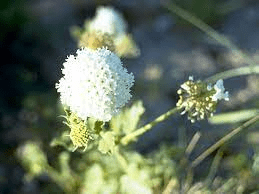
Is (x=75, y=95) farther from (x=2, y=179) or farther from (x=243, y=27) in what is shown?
(x=243, y=27)

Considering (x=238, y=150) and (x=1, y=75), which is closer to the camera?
(x=238, y=150)

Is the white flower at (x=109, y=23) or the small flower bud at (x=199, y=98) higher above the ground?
the white flower at (x=109, y=23)

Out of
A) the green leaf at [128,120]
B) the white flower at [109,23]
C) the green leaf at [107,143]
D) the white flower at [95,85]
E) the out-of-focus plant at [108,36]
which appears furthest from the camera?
the white flower at [109,23]

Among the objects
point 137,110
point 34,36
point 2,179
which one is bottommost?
point 137,110

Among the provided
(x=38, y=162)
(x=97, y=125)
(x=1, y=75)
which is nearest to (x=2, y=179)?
(x=38, y=162)

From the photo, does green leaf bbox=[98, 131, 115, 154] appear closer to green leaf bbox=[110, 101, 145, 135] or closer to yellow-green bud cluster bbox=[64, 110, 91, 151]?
yellow-green bud cluster bbox=[64, 110, 91, 151]

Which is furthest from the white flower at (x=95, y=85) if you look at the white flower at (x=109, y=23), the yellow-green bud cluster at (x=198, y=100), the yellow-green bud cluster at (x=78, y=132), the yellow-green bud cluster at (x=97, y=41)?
the white flower at (x=109, y=23)

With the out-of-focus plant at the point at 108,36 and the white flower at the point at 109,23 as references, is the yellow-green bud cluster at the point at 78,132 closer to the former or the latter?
the out-of-focus plant at the point at 108,36

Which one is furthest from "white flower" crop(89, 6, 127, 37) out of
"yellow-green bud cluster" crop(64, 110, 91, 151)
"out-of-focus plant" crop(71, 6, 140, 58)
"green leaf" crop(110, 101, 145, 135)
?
"yellow-green bud cluster" crop(64, 110, 91, 151)
